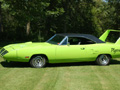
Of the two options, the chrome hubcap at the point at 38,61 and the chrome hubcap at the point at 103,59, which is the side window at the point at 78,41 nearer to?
the chrome hubcap at the point at 103,59

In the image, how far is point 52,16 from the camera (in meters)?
33.0

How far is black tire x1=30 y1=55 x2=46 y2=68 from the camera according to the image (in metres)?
8.38

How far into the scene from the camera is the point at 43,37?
29.7m

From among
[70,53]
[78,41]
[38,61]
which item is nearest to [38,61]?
[38,61]

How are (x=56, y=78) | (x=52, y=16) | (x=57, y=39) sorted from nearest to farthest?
(x=56, y=78) < (x=57, y=39) < (x=52, y=16)

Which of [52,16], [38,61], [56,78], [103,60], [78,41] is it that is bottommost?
[103,60]

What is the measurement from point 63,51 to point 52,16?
81.4 feet

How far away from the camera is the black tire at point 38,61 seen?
838 centimetres

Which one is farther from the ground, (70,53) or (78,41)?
(78,41)

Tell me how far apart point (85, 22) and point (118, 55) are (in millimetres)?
31400

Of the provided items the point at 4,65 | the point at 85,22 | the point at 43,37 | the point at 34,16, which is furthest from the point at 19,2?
the point at 85,22

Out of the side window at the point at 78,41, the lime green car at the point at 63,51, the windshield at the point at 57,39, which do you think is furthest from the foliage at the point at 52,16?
the lime green car at the point at 63,51

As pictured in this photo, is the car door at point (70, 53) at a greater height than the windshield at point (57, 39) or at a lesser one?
lesser

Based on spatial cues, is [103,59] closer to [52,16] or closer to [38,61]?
[38,61]
